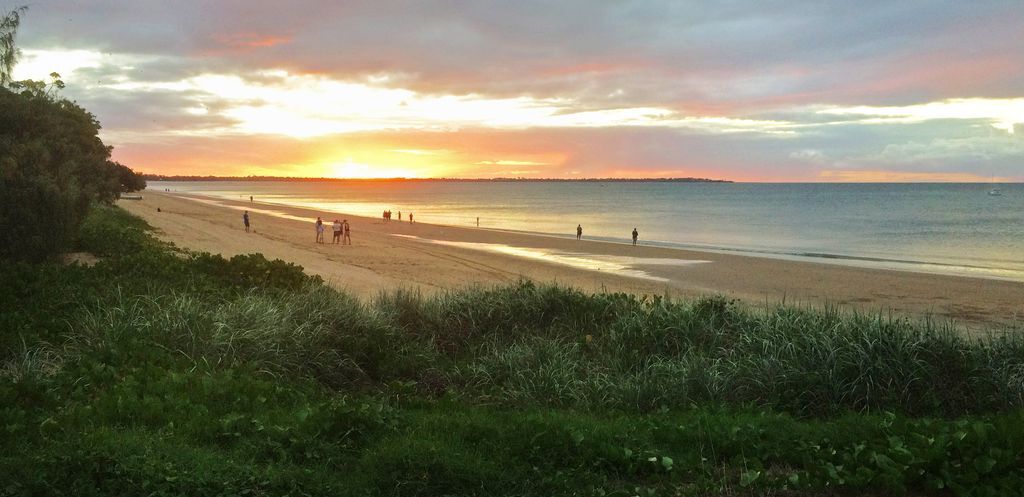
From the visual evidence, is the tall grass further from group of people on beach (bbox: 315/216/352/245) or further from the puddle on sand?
group of people on beach (bbox: 315/216/352/245)

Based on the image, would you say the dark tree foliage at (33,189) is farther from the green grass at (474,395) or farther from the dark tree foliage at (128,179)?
the dark tree foliage at (128,179)

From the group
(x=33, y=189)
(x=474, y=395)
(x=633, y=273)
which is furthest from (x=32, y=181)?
(x=633, y=273)

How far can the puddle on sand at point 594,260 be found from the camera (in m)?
26.5

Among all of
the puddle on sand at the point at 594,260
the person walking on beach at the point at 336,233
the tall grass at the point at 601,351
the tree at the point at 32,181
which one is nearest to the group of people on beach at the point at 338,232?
the person walking on beach at the point at 336,233

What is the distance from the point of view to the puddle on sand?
26.5 metres

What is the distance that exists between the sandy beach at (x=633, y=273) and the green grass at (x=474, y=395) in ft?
17.5

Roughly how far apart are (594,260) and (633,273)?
4740mm

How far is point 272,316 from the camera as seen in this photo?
845cm

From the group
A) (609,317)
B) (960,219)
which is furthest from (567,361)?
(960,219)

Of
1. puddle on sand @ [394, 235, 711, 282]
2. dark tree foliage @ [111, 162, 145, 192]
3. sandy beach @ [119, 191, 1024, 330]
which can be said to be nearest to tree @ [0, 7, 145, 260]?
sandy beach @ [119, 191, 1024, 330]

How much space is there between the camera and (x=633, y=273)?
25.9 metres

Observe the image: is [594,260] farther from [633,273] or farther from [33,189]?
[33,189]

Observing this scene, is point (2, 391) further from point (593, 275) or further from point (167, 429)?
point (593, 275)

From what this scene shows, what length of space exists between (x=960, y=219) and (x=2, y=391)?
257ft
